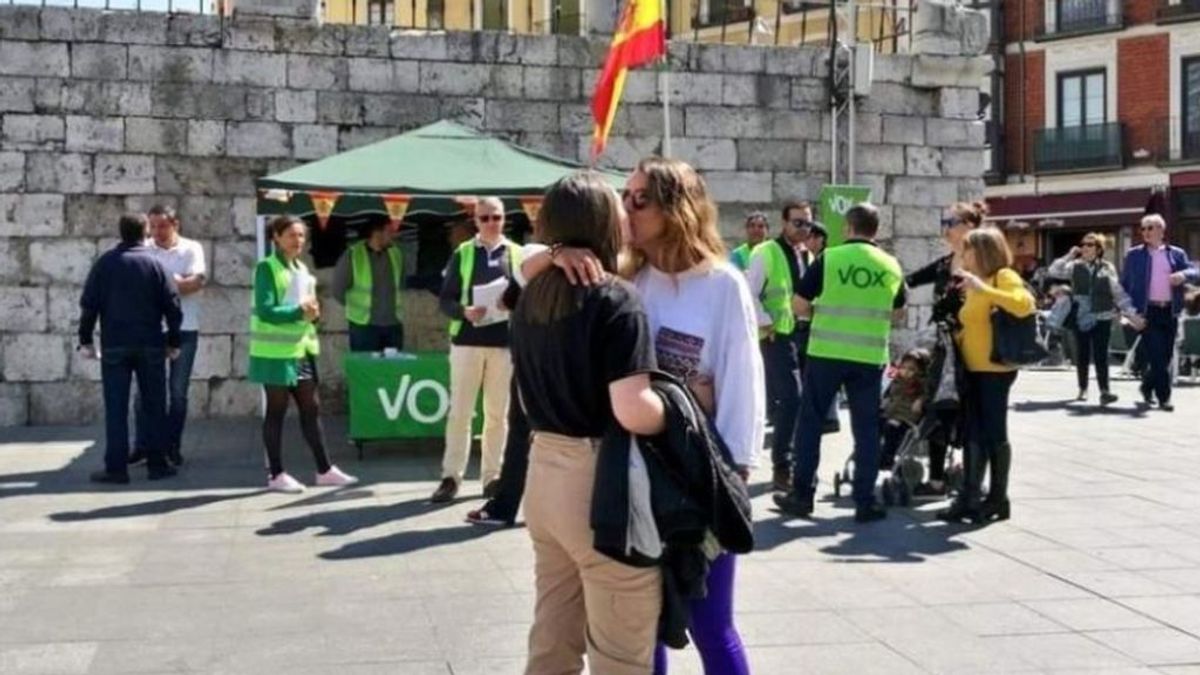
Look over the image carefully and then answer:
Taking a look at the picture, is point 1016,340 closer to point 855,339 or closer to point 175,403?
point 855,339

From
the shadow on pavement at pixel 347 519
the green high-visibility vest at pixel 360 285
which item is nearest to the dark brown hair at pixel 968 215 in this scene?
the shadow on pavement at pixel 347 519

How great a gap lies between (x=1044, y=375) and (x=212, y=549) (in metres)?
14.3

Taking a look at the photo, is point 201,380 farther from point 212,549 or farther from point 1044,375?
point 1044,375

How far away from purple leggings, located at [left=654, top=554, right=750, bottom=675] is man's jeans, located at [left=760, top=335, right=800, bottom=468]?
15.6ft

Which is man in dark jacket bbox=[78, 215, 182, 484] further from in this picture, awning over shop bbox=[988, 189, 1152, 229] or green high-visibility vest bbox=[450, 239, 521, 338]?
awning over shop bbox=[988, 189, 1152, 229]

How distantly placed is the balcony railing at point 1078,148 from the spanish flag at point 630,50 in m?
27.8

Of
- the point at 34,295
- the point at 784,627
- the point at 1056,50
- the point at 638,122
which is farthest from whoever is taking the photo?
the point at 1056,50

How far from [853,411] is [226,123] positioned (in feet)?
22.3

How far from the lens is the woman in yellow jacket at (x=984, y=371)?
24.7 ft

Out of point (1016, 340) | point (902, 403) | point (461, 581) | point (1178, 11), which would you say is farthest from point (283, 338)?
point (1178, 11)

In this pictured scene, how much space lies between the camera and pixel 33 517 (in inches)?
309

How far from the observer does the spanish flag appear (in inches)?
404

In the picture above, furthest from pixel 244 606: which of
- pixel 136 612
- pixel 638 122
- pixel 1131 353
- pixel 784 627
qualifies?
pixel 1131 353

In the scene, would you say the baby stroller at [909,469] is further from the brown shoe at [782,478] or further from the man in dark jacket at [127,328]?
the man in dark jacket at [127,328]
